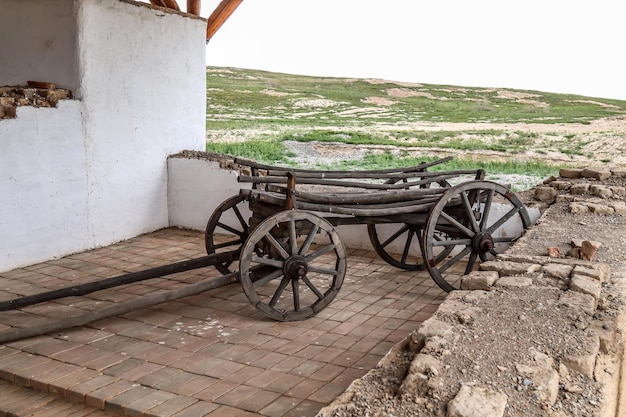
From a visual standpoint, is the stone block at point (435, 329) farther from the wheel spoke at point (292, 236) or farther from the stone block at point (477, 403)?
the wheel spoke at point (292, 236)

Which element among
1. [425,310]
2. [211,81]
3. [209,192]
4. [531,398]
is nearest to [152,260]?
[209,192]

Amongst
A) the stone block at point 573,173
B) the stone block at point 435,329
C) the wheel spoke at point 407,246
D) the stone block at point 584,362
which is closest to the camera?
the stone block at point 584,362

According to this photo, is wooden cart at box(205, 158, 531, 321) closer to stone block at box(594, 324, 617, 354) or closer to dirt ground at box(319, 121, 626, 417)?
dirt ground at box(319, 121, 626, 417)

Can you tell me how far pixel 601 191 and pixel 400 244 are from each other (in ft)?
6.25

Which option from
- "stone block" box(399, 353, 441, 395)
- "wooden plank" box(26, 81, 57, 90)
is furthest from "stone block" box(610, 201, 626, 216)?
"wooden plank" box(26, 81, 57, 90)

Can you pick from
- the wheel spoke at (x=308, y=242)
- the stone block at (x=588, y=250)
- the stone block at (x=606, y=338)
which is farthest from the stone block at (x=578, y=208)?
the stone block at (x=606, y=338)

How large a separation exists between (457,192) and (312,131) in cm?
740

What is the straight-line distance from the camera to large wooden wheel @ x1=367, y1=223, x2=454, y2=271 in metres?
6.00

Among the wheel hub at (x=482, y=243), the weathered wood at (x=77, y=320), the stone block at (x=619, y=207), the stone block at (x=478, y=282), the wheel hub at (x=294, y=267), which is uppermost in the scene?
the stone block at (x=619, y=207)

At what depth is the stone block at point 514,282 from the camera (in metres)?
3.66

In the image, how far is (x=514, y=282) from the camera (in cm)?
369

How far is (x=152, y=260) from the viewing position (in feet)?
20.3

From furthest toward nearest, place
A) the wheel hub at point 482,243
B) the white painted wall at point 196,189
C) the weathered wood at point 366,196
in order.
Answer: the white painted wall at point 196,189 → the wheel hub at point 482,243 → the weathered wood at point 366,196

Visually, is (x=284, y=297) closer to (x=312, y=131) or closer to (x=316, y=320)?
(x=316, y=320)
